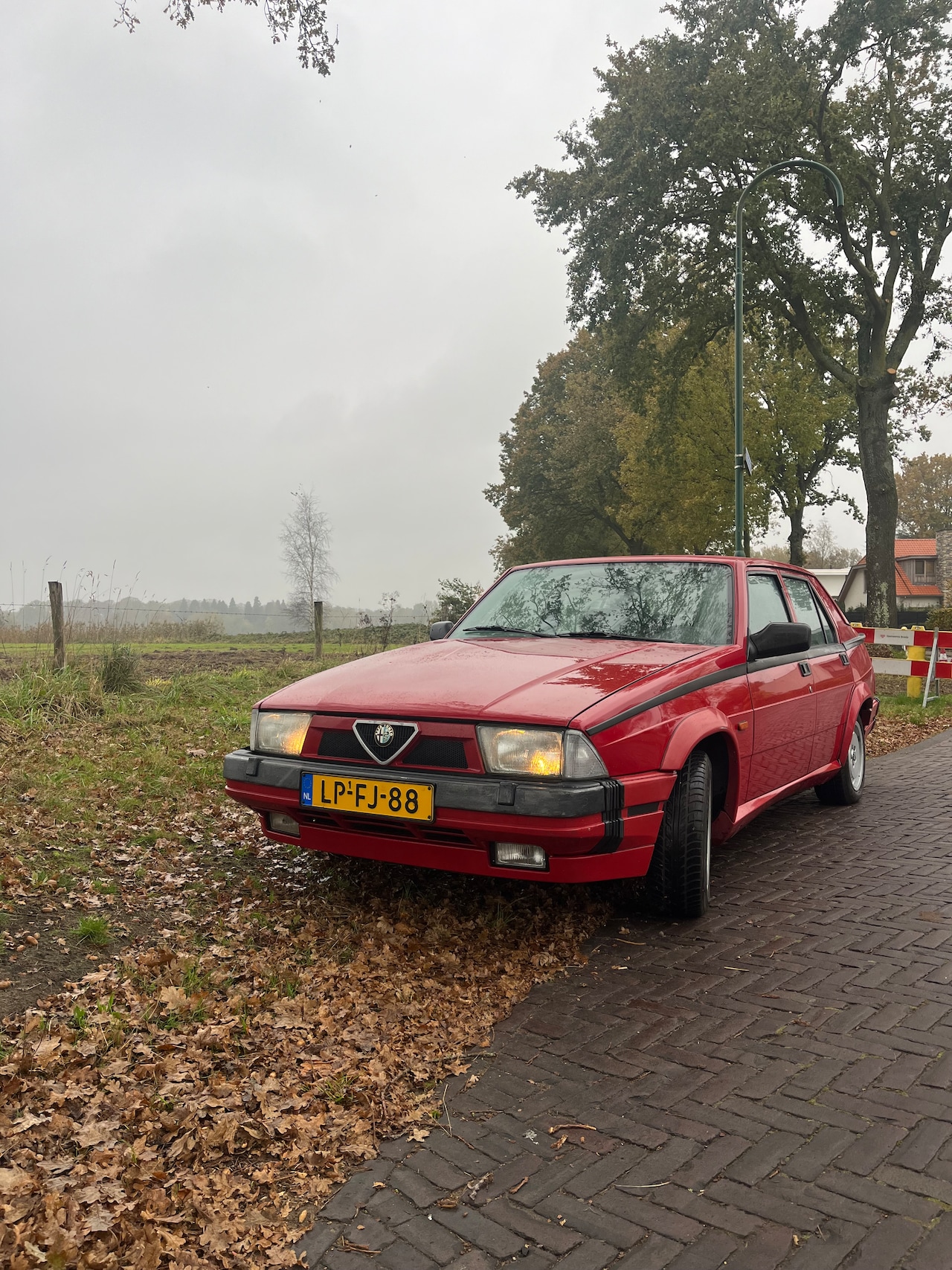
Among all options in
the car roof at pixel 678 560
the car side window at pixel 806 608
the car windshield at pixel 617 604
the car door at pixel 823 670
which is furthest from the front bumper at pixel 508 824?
the car side window at pixel 806 608

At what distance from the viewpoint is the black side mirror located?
4.80m

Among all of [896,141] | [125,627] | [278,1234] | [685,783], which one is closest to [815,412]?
[896,141]

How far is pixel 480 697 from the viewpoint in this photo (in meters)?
3.78

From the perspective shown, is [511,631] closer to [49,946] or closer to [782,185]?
[49,946]

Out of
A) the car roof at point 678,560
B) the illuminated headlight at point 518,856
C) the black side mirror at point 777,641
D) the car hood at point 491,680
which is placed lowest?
the illuminated headlight at point 518,856

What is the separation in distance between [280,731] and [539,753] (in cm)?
128

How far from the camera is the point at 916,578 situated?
68.4 meters

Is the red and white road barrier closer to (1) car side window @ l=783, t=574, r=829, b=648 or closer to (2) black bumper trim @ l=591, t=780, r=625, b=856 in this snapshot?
(1) car side window @ l=783, t=574, r=829, b=648

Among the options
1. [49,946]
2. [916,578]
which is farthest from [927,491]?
[49,946]

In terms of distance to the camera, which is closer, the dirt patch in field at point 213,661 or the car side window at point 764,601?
the car side window at point 764,601

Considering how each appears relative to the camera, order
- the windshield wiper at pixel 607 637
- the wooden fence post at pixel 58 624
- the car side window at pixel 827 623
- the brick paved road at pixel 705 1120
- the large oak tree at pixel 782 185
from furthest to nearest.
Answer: the large oak tree at pixel 782 185 → the wooden fence post at pixel 58 624 → the car side window at pixel 827 623 → the windshield wiper at pixel 607 637 → the brick paved road at pixel 705 1120

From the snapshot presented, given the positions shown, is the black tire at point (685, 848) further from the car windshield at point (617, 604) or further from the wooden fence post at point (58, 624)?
the wooden fence post at point (58, 624)

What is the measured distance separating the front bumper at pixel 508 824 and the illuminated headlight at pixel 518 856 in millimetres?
18

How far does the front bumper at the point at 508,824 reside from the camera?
350 cm
